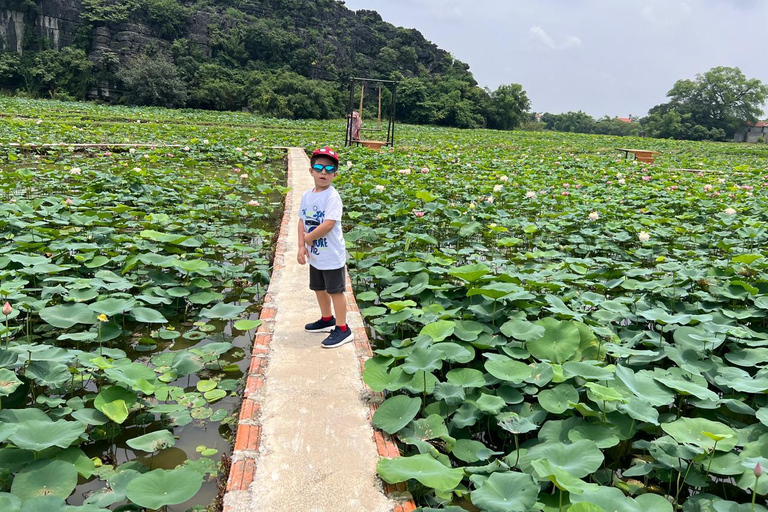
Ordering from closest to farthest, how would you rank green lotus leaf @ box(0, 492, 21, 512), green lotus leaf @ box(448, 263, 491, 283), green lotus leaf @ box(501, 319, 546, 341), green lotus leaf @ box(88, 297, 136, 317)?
green lotus leaf @ box(0, 492, 21, 512) → green lotus leaf @ box(501, 319, 546, 341) → green lotus leaf @ box(88, 297, 136, 317) → green lotus leaf @ box(448, 263, 491, 283)

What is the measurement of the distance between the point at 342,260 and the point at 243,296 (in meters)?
0.89

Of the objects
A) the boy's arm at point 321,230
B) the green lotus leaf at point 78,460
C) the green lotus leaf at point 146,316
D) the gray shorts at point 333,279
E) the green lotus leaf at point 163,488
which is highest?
the boy's arm at point 321,230

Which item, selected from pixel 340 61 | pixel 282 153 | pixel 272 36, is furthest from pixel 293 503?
pixel 340 61

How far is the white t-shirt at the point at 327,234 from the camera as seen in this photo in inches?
85.2

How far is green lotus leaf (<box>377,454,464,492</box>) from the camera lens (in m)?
1.17

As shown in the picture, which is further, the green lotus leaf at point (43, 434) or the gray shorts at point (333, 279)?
the gray shorts at point (333, 279)

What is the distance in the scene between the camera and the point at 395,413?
5.09ft

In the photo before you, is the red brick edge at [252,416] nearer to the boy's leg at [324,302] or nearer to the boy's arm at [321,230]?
the boy's leg at [324,302]

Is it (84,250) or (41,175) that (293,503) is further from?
(41,175)

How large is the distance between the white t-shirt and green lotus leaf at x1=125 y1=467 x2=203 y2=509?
1.09m

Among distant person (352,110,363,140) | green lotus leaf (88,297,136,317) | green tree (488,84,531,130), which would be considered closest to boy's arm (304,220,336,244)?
green lotus leaf (88,297,136,317)

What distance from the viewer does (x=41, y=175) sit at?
217 inches

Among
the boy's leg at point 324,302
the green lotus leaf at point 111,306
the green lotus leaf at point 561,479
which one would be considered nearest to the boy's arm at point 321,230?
the boy's leg at point 324,302

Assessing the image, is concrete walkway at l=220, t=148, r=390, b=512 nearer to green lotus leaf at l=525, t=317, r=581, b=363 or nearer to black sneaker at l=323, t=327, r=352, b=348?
black sneaker at l=323, t=327, r=352, b=348
